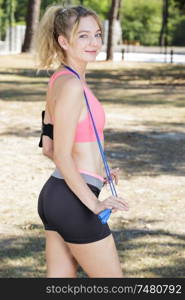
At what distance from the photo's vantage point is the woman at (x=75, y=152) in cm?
310

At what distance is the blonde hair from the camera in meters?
3.24

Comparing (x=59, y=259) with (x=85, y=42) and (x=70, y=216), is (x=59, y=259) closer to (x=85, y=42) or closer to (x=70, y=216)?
(x=70, y=216)

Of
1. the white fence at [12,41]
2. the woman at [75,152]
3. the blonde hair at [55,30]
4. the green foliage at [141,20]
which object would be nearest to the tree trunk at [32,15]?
the white fence at [12,41]

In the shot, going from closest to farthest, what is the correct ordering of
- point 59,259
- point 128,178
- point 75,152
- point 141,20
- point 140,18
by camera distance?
point 75,152 → point 59,259 → point 128,178 → point 140,18 → point 141,20

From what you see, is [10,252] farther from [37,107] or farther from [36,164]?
[37,107]

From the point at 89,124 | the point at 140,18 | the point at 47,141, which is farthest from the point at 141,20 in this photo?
the point at 89,124

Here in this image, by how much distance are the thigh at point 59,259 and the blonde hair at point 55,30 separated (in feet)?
2.81

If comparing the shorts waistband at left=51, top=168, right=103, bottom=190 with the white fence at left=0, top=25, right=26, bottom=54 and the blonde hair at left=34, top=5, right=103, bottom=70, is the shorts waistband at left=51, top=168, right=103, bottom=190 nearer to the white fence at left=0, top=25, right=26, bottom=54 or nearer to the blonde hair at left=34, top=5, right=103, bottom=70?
the blonde hair at left=34, top=5, right=103, bottom=70

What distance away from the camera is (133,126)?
13.5 metres

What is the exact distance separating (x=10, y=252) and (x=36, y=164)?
3.69m

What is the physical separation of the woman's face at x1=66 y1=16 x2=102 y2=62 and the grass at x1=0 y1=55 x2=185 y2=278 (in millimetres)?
2657

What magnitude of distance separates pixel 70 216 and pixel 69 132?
15.5 inches

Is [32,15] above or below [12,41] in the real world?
above

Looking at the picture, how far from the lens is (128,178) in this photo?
9.00 m
